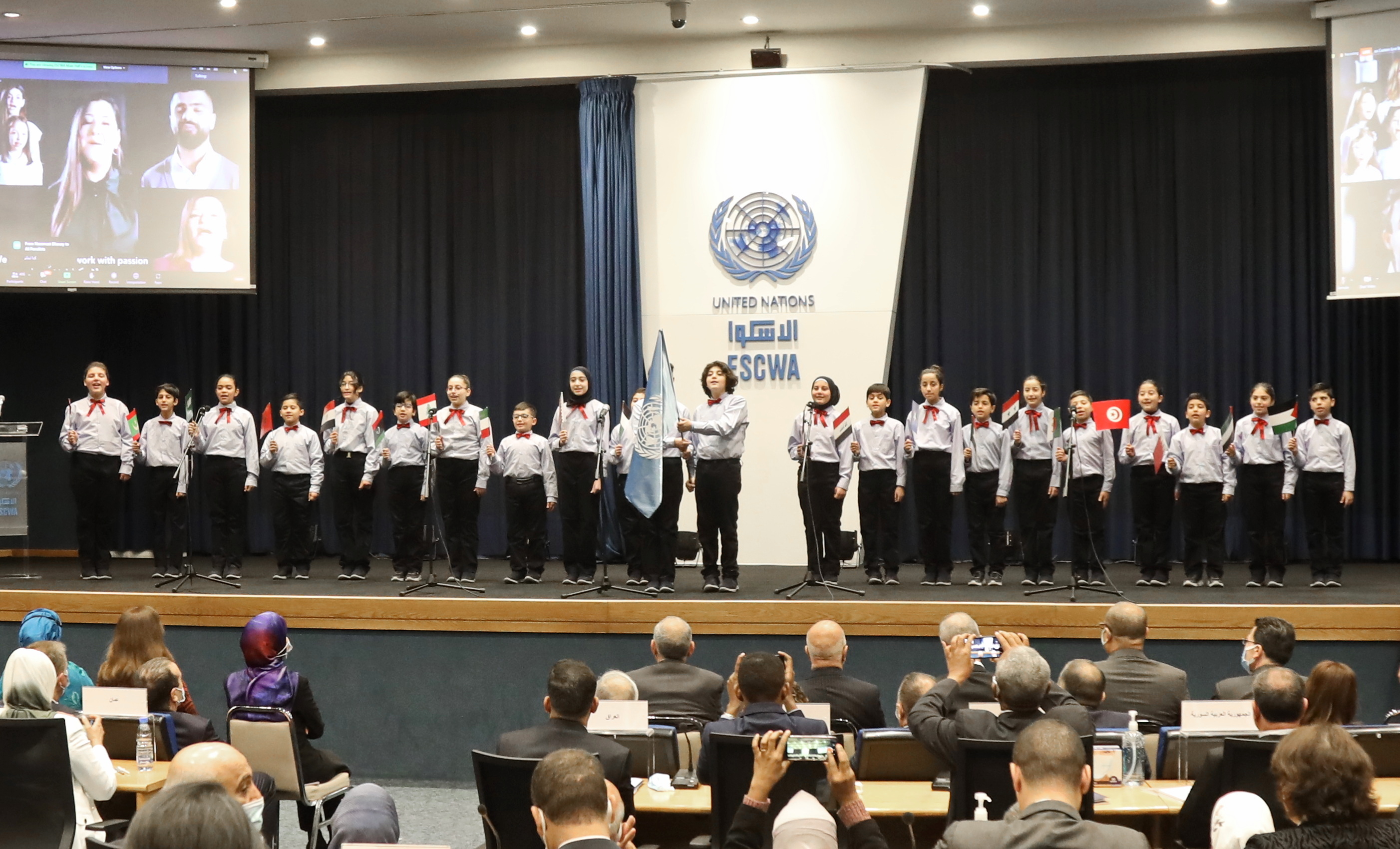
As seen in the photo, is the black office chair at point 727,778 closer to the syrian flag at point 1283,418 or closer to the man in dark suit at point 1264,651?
the man in dark suit at point 1264,651

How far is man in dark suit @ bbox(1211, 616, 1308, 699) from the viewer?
16.1ft

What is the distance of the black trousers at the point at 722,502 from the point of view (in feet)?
27.7

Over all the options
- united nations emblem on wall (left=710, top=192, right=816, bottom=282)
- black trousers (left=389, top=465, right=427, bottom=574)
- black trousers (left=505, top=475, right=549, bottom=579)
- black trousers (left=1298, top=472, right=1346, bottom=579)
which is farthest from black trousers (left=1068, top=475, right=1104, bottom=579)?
black trousers (left=389, top=465, right=427, bottom=574)

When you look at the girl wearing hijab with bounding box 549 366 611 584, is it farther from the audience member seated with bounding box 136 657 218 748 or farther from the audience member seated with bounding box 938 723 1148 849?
the audience member seated with bounding box 938 723 1148 849

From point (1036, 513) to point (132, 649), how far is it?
5792mm

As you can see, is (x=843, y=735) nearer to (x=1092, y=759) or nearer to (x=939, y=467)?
(x=1092, y=759)

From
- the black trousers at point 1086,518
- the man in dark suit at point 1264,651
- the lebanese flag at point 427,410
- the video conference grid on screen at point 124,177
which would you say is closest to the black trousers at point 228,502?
the lebanese flag at point 427,410

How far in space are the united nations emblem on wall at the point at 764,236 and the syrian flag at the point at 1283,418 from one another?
12.0 ft

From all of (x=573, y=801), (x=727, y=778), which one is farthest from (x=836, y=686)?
(x=573, y=801)

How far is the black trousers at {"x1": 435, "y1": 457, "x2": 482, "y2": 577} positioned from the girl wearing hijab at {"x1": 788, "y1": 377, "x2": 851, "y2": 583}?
2.27 m

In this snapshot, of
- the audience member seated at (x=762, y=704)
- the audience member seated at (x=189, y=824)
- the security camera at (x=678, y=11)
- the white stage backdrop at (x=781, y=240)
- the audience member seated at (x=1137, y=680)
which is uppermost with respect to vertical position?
the security camera at (x=678, y=11)

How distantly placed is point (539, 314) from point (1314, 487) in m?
6.50

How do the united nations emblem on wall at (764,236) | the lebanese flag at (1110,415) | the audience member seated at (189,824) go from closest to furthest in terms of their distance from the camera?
the audience member seated at (189,824), the lebanese flag at (1110,415), the united nations emblem on wall at (764,236)

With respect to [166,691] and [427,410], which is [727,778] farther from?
[427,410]
